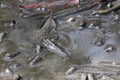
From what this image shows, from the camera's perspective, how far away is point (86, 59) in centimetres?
418

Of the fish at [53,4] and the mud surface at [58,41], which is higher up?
the fish at [53,4]

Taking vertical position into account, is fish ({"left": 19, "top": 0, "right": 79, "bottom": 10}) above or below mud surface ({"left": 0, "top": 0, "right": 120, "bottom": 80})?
above

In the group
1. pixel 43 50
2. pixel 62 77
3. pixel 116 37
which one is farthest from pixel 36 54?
pixel 116 37

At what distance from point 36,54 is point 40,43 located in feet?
0.68

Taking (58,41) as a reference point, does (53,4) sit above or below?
above

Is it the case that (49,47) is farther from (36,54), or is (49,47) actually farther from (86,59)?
(86,59)

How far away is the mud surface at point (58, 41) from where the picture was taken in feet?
13.5

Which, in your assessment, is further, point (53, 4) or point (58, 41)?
point (53, 4)

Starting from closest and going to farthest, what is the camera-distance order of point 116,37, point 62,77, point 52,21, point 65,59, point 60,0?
point 62,77 → point 65,59 → point 116,37 → point 52,21 → point 60,0

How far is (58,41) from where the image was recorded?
4.45 m

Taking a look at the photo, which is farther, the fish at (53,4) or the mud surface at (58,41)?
the fish at (53,4)

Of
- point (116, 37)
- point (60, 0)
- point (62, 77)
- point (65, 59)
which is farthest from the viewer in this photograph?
point (60, 0)

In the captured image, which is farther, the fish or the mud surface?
the fish

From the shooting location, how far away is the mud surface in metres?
4.11
